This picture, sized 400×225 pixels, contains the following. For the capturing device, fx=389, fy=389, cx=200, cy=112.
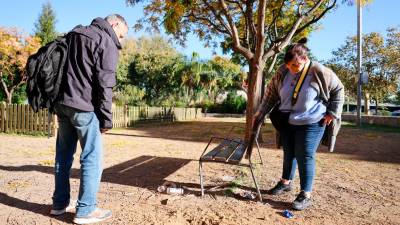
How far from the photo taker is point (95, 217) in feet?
11.7

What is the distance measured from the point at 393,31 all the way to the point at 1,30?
1094 inches

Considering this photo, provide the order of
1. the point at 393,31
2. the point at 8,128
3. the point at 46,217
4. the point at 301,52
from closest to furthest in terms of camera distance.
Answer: the point at 46,217 < the point at 301,52 < the point at 8,128 < the point at 393,31

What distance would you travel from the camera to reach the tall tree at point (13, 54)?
704 inches

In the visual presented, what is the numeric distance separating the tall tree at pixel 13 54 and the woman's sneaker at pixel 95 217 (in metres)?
16.3

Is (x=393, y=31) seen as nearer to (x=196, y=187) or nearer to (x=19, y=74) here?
(x=19, y=74)

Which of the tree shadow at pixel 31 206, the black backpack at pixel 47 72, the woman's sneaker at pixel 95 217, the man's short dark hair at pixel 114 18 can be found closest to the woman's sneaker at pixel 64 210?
the tree shadow at pixel 31 206

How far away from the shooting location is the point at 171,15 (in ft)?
36.3

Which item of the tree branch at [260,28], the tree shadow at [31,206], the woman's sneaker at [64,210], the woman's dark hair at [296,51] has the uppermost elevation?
the tree branch at [260,28]

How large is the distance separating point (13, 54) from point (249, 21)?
41.7ft

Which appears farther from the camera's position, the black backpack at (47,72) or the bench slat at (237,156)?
the bench slat at (237,156)

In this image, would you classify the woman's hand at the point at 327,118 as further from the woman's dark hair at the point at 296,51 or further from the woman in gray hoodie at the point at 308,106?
the woman's dark hair at the point at 296,51

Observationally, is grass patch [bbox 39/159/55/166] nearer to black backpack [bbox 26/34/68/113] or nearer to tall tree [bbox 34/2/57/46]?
black backpack [bbox 26/34/68/113]

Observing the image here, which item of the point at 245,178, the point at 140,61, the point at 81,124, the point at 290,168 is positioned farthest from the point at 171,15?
the point at 140,61

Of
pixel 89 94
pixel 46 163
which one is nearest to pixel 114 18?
pixel 89 94
